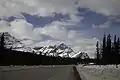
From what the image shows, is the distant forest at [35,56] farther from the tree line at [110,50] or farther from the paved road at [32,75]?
the paved road at [32,75]

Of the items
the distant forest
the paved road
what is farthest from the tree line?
the paved road

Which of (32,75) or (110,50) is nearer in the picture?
(32,75)

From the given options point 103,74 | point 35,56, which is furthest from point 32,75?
point 35,56

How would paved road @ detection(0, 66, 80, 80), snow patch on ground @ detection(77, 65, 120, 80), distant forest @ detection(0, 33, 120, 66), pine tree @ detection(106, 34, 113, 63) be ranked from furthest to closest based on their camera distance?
pine tree @ detection(106, 34, 113, 63) → distant forest @ detection(0, 33, 120, 66) → paved road @ detection(0, 66, 80, 80) → snow patch on ground @ detection(77, 65, 120, 80)

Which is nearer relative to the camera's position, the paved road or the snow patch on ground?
the snow patch on ground

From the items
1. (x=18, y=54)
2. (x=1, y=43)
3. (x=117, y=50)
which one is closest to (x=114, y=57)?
(x=117, y=50)

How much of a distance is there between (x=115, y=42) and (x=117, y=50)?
1151 cm

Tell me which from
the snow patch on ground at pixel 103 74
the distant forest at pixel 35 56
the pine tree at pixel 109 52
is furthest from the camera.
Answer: the pine tree at pixel 109 52

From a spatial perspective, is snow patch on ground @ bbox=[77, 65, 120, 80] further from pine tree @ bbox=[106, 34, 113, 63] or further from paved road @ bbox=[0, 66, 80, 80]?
pine tree @ bbox=[106, 34, 113, 63]

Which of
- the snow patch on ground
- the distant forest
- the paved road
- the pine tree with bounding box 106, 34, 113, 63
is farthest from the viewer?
the pine tree with bounding box 106, 34, 113, 63

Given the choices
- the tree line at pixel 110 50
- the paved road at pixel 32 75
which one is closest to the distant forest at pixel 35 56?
the tree line at pixel 110 50

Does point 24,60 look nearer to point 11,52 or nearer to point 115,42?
point 11,52

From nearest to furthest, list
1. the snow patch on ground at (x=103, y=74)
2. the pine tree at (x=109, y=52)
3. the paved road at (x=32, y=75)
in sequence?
the snow patch on ground at (x=103, y=74), the paved road at (x=32, y=75), the pine tree at (x=109, y=52)

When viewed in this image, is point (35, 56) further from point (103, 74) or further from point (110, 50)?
point (103, 74)
